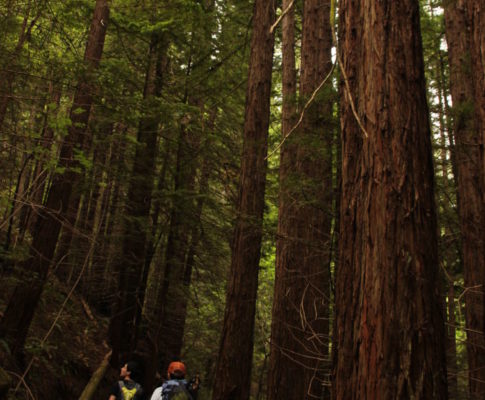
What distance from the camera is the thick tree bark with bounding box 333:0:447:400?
2.15 meters

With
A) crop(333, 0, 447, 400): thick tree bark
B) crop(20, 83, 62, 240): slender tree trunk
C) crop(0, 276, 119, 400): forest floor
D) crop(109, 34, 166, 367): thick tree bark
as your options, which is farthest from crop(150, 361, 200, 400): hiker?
crop(109, 34, 166, 367): thick tree bark

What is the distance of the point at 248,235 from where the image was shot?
7.18m

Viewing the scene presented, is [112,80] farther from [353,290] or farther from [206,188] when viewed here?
[353,290]

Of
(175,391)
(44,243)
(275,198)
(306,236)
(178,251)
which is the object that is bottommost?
(175,391)

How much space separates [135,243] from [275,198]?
14.4 ft

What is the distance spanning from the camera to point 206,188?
12.1m

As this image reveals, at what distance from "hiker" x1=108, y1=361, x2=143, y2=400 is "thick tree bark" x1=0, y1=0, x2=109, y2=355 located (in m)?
3.02

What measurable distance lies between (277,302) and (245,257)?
99 cm

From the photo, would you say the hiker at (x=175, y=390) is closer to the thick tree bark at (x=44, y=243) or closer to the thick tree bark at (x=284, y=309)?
the thick tree bark at (x=284, y=309)

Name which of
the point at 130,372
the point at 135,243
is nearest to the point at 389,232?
the point at 130,372

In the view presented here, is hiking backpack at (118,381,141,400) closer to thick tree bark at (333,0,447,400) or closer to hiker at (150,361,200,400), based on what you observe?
hiker at (150,361,200,400)

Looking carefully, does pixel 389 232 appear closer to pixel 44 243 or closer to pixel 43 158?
pixel 43 158

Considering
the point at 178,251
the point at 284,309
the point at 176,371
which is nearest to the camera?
the point at 176,371

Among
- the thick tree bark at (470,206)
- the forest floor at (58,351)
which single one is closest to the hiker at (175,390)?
the forest floor at (58,351)
